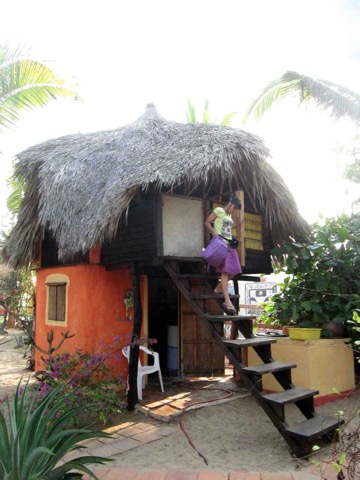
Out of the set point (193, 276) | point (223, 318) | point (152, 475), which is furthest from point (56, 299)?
point (152, 475)

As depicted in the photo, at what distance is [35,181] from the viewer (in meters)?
6.29

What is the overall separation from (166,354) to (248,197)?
3.47 m

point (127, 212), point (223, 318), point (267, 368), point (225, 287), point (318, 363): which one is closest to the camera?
point (267, 368)

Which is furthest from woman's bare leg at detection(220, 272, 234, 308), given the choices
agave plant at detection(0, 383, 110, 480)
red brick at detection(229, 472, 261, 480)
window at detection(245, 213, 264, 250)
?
agave plant at detection(0, 383, 110, 480)

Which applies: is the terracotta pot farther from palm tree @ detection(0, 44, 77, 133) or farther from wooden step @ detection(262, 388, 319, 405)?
palm tree @ detection(0, 44, 77, 133)

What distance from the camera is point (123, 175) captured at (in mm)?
4961

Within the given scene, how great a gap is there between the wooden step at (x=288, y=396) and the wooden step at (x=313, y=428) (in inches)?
8.4

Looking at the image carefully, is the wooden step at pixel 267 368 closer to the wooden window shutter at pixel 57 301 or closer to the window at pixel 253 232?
the window at pixel 253 232

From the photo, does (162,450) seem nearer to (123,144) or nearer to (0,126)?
(123,144)

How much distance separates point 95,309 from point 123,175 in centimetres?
218

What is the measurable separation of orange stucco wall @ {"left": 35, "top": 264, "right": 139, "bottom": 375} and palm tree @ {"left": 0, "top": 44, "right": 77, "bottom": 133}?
8.62ft

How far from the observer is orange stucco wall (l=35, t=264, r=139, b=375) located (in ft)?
19.4

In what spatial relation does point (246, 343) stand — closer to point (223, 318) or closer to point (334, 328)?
point (223, 318)

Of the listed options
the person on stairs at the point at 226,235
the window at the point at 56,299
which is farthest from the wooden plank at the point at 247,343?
the window at the point at 56,299
